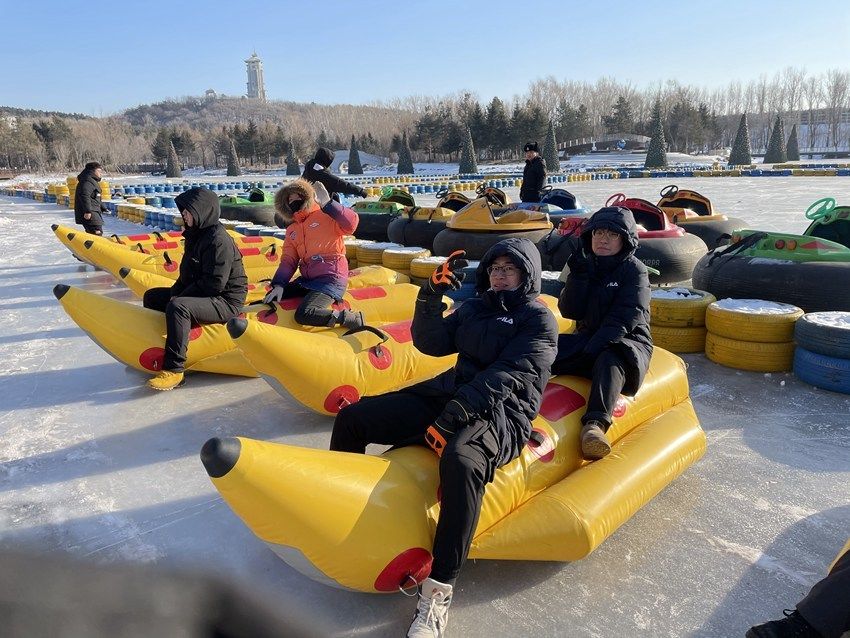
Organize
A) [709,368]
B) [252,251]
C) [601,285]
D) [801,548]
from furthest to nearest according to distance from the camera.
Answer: [252,251]
[709,368]
[601,285]
[801,548]

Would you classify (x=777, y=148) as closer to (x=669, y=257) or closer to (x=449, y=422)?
(x=669, y=257)

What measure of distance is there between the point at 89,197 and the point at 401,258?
607cm

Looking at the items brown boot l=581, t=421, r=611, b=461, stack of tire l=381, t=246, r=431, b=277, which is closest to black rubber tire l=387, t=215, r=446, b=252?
stack of tire l=381, t=246, r=431, b=277

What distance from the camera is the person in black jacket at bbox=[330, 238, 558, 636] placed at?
2.18 m

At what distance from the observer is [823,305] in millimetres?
5027

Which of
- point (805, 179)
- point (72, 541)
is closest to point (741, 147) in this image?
point (805, 179)

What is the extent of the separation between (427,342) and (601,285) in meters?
1.20

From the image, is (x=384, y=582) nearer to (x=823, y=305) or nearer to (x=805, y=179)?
(x=823, y=305)

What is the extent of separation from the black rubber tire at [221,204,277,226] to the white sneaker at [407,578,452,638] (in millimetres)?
10680

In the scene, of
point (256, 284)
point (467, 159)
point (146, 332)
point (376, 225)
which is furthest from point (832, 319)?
point (467, 159)

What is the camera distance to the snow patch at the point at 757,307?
4.61 metres

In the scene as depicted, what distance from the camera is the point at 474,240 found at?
25.5 ft

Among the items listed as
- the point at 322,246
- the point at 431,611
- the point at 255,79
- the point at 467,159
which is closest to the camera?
the point at 431,611

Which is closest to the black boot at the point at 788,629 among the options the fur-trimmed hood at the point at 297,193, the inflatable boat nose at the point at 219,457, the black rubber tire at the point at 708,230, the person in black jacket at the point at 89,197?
the inflatable boat nose at the point at 219,457
